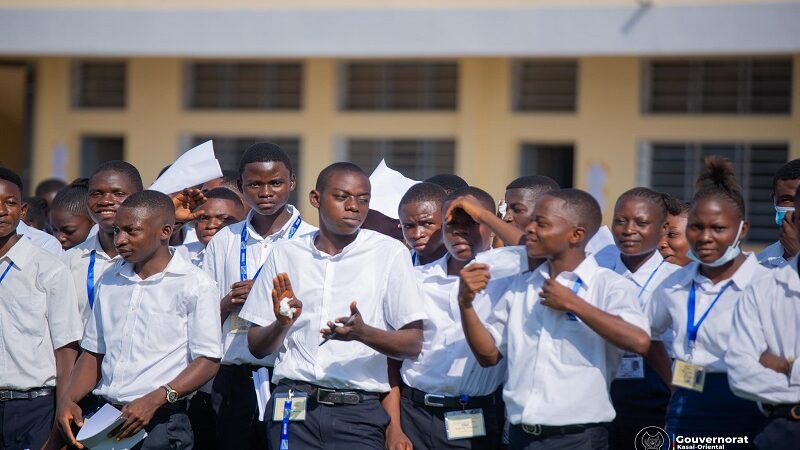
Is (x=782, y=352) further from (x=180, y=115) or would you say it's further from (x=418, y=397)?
(x=180, y=115)

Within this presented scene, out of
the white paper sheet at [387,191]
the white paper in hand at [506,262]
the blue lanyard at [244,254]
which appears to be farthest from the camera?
the white paper sheet at [387,191]

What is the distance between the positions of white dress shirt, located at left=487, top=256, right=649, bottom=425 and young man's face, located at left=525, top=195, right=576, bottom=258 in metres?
0.12

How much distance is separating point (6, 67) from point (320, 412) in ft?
34.2

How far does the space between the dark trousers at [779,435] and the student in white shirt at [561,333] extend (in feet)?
1.82

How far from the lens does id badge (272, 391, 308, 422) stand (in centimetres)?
480

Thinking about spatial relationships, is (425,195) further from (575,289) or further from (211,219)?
(211,219)

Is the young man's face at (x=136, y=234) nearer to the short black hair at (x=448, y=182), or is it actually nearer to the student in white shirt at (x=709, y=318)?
the short black hair at (x=448, y=182)

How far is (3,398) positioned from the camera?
17.5ft

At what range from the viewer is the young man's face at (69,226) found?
669 cm

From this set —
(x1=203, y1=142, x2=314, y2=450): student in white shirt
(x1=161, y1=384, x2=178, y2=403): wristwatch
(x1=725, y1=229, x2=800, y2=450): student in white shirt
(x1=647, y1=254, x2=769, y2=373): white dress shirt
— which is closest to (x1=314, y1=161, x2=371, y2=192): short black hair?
(x1=203, y1=142, x2=314, y2=450): student in white shirt

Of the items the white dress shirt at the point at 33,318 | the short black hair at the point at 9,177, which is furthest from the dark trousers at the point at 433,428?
the short black hair at the point at 9,177

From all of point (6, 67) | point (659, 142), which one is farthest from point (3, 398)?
point (6, 67)

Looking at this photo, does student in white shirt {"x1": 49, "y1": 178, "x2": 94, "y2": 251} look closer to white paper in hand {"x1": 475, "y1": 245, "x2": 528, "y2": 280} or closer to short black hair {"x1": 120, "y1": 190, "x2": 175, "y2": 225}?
short black hair {"x1": 120, "y1": 190, "x2": 175, "y2": 225}

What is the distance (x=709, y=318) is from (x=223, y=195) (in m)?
3.06
